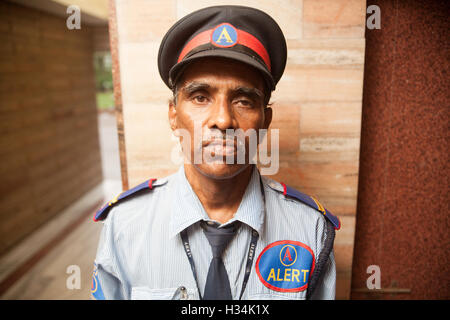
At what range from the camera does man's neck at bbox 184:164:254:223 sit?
1.00m

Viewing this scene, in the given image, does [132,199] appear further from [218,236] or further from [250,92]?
[250,92]

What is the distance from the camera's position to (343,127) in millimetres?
1431

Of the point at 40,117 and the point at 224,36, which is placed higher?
the point at 224,36

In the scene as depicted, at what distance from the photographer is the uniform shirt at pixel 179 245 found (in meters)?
0.99

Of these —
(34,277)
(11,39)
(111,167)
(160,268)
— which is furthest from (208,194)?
(111,167)

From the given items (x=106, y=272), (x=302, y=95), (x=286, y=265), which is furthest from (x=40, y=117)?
(x=286, y=265)

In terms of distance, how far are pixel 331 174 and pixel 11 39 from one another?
3602 mm

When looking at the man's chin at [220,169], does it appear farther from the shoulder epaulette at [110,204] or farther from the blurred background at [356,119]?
the blurred background at [356,119]

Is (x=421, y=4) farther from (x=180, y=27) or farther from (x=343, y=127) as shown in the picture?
(x=180, y=27)

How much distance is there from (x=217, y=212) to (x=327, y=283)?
518mm

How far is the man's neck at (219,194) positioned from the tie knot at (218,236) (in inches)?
1.7

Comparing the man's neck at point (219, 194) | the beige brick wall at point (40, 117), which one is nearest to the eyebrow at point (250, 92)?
the man's neck at point (219, 194)

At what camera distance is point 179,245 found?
1.01 m

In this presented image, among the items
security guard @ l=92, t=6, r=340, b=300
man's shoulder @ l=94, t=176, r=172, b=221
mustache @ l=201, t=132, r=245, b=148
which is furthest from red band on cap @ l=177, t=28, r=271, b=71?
man's shoulder @ l=94, t=176, r=172, b=221
